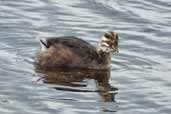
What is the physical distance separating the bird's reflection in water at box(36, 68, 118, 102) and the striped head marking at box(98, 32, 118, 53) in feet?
1.43

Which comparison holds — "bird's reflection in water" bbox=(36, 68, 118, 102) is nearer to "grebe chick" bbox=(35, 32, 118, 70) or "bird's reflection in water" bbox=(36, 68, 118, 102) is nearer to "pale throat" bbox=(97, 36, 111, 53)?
"grebe chick" bbox=(35, 32, 118, 70)

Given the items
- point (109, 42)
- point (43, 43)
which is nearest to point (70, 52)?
point (43, 43)

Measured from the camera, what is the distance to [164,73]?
47.9 ft

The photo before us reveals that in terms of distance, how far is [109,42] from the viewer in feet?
49.8

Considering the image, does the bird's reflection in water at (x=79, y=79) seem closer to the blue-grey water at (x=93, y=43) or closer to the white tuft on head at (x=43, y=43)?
the blue-grey water at (x=93, y=43)

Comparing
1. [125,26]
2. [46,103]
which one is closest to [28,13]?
[125,26]

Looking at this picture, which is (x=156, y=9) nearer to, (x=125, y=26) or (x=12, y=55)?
(x=125, y=26)

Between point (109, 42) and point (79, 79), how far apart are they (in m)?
1.11

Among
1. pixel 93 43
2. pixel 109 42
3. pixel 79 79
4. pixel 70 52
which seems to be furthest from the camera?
pixel 93 43

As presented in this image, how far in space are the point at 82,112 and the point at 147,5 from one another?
7064 mm

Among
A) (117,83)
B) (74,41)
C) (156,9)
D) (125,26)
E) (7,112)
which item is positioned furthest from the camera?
(156,9)

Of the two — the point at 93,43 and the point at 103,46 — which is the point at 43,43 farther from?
the point at 93,43

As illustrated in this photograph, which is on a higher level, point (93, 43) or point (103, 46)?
point (93, 43)

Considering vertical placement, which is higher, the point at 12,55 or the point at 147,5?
the point at 147,5
